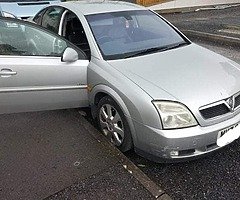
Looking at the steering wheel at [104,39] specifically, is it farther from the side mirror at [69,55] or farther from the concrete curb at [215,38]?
the concrete curb at [215,38]

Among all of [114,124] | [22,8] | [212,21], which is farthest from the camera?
[212,21]

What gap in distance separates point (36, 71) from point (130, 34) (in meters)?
1.19

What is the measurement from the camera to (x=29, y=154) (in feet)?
9.89

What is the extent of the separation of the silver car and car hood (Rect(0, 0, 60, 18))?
2.85m

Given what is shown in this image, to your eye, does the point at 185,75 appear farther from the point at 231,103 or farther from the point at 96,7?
the point at 96,7

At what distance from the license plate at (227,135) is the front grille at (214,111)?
0.16 metres

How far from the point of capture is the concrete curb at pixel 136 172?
8.03 ft

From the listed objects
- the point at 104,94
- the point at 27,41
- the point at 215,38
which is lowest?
the point at 215,38

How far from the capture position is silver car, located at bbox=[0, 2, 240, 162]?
2555mm

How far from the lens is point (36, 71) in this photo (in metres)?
3.27

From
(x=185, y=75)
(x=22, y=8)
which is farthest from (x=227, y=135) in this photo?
(x=22, y=8)

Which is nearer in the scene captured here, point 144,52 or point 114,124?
point 114,124

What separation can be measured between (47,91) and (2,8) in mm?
4452

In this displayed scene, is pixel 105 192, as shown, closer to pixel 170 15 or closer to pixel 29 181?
pixel 29 181
